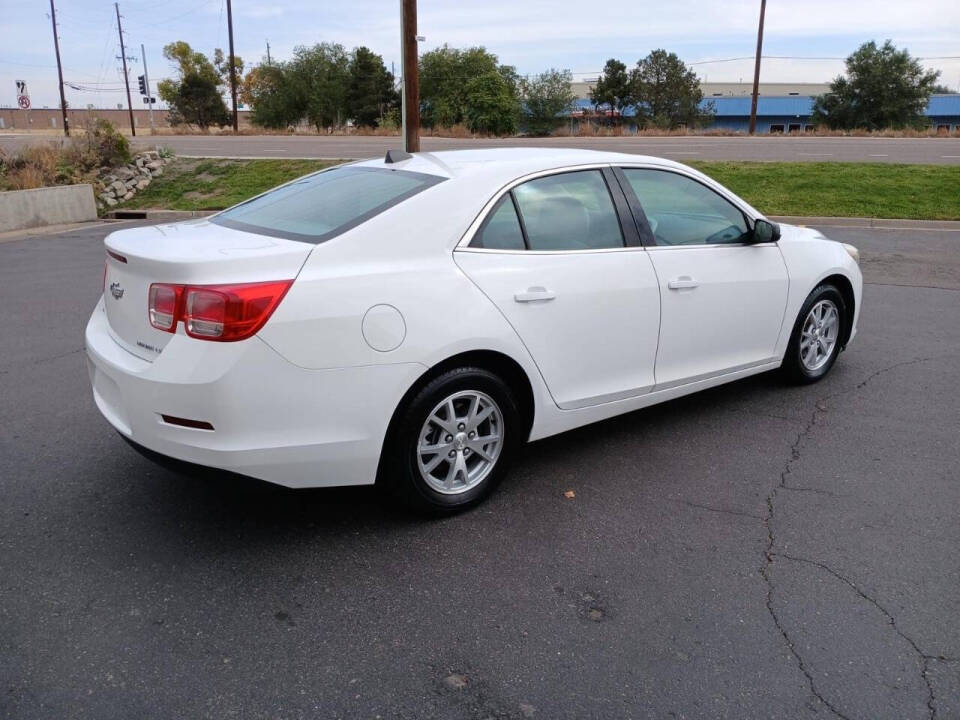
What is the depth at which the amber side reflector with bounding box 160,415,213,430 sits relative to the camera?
3068 mm

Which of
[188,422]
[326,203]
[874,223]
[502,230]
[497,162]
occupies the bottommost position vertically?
[874,223]

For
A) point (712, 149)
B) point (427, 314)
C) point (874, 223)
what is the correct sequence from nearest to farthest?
point (427, 314)
point (874, 223)
point (712, 149)

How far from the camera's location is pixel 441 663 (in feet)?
8.98

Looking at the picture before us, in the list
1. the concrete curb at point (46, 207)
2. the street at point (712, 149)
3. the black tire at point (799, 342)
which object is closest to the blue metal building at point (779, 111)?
the street at point (712, 149)

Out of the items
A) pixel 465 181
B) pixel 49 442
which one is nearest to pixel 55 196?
pixel 49 442

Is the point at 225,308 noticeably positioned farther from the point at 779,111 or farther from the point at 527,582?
the point at 779,111

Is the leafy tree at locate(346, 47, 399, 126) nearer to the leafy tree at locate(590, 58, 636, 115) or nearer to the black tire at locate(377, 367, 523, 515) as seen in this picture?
the leafy tree at locate(590, 58, 636, 115)

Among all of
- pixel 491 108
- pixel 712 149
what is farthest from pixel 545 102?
pixel 712 149

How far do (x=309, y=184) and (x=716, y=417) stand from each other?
9.28ft

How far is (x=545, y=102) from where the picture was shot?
160ft

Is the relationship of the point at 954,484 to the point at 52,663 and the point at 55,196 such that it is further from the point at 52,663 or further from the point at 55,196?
the point at 55,196

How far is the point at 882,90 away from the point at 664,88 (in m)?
16.2

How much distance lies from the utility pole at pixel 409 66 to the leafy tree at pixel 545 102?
33091 mm

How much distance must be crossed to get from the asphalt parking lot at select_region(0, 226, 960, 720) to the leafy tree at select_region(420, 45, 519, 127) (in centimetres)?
5081
